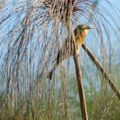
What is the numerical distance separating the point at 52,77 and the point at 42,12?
0.79ft

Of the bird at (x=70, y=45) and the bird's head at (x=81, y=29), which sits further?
the bird's head at (x=81, y=29)

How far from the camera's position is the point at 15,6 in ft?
4.36

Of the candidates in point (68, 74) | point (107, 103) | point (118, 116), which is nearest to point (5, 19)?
point (68, 74)

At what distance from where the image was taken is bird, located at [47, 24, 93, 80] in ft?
3.98

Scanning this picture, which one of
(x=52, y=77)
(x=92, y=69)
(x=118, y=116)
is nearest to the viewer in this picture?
(x=52, y=77)

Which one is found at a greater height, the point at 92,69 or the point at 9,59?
the point at 9,59

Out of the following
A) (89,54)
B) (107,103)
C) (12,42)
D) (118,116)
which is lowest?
(118,116)

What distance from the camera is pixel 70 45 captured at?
1.26m

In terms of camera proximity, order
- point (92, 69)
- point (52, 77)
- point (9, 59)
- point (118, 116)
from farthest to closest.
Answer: point (118, 116)
point (92, 69)
point (9, 59)
point (52, 77)

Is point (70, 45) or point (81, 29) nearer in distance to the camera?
point (70, 45)

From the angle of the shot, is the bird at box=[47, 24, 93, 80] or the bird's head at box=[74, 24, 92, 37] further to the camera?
the bird's head at box=[74, 24, 92, 37]

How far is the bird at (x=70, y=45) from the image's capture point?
1.21 m

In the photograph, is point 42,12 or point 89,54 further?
point 89,54

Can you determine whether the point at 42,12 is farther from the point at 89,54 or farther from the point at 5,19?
the point at 89,54
